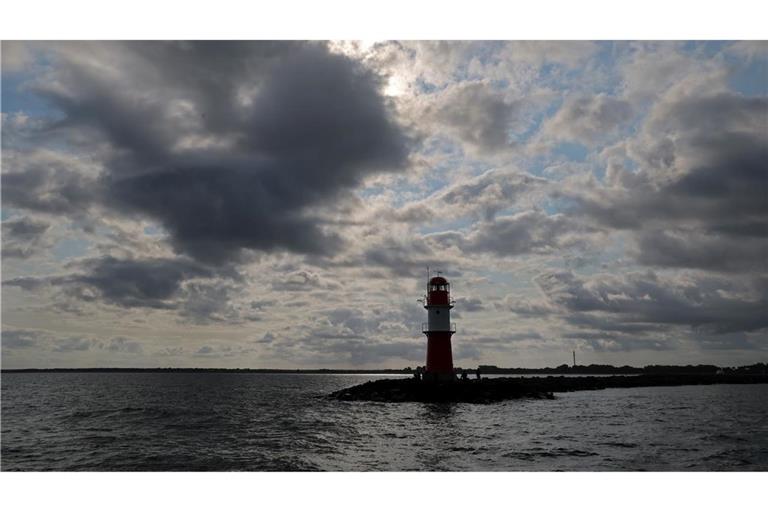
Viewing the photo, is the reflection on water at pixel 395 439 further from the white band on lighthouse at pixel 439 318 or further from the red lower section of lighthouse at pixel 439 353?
the white band on lighthouse at pixel 439 318

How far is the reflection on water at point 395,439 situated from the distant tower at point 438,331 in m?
6.12

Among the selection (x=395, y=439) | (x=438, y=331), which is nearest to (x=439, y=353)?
(x=438, y=331)

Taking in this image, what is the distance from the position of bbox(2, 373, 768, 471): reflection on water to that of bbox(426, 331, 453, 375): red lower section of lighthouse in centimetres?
612

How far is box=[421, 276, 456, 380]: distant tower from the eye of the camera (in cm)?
4884

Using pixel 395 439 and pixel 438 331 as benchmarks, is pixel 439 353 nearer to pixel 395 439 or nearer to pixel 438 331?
pixel 438 331

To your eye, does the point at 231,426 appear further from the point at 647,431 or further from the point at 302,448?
the point at 647,431

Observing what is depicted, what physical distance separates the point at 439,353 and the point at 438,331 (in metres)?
2.01

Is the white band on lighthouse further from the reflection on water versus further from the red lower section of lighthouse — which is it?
the reflection on water

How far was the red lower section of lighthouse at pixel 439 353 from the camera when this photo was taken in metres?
48.8

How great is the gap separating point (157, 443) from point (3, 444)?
25.6 feet

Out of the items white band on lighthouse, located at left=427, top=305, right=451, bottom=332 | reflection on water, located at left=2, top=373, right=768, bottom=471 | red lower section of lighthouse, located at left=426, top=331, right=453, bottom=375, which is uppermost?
white band on lighthouse, located at left=427, top=305, right=451, bottom=332

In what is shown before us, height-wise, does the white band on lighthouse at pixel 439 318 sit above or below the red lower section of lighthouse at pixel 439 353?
above

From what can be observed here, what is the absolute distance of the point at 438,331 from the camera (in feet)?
160

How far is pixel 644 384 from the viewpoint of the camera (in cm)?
8762
